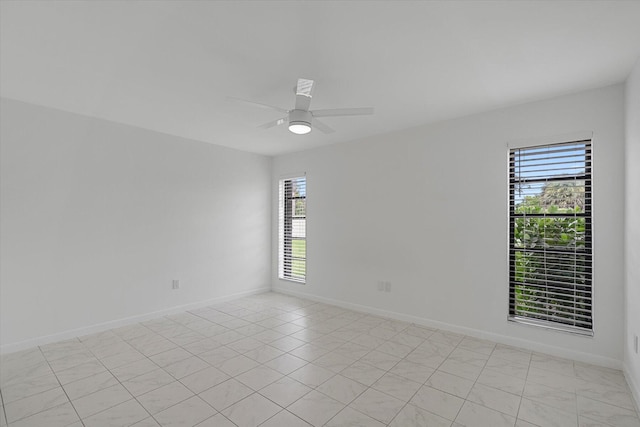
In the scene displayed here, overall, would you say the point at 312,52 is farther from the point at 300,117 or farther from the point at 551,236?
the point at 551,236

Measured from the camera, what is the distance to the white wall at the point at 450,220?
2.91m

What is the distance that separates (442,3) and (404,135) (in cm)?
251

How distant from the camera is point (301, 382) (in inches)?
104

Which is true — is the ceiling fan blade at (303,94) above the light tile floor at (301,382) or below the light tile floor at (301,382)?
above

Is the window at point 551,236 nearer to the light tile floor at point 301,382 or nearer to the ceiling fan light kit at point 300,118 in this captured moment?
the light tile floor at point 301,382

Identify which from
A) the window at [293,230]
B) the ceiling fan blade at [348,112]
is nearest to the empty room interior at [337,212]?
the ceiling fan blade at [348,112]

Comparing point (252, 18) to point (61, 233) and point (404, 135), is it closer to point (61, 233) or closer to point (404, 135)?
point (404, 135)

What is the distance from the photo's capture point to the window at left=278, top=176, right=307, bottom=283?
5.65 meters

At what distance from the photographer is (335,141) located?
4953 mm

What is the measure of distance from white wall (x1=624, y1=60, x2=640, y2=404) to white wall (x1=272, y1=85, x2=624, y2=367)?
17 centimetres

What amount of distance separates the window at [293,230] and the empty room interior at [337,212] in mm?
576

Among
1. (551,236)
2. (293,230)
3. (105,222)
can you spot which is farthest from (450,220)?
(105,222)

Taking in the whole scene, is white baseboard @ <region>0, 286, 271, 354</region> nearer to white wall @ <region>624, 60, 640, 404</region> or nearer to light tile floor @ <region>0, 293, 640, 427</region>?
light tile floor @ <region>0, 293, 640, 427</region>

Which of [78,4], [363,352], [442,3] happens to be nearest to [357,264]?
[363,352]
